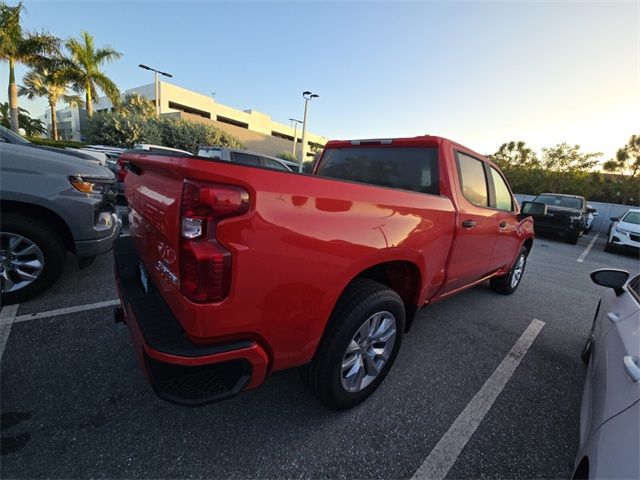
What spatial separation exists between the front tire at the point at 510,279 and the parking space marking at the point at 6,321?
564cm

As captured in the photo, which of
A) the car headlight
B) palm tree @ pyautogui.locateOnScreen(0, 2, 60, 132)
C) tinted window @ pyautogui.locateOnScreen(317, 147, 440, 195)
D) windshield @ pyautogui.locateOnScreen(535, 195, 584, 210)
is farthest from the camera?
palm tree @ pyautogui.locateOnScreen(0, 2, 60, 132)

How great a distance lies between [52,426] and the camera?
69.2 inches

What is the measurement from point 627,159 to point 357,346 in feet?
131

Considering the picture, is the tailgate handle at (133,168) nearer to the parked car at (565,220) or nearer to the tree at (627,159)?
the parked car at (565,220)

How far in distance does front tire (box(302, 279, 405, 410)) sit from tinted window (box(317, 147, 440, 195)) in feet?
3.72

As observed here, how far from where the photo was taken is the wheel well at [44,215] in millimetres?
2844

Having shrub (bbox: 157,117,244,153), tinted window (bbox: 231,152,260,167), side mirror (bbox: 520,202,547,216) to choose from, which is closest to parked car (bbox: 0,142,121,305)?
side mirror (bbox: 520,202,547,216)

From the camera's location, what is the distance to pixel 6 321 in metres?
2.66

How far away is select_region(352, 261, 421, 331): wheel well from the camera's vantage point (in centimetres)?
228

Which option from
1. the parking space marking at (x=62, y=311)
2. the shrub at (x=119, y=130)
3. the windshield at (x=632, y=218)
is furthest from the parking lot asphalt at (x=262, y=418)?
the shrub at (x=119, y=130)

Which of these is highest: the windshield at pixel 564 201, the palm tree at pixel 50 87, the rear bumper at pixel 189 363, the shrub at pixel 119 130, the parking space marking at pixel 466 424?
the palm tree at pixel 50 87

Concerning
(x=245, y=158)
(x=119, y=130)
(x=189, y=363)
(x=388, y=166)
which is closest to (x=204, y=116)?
(x=119, y=130)

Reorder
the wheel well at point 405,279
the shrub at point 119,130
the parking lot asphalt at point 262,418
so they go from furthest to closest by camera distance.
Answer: the shrub at point 119,130 → the wheel well at point 405,279 → the parking lot asphalt at point 262,418

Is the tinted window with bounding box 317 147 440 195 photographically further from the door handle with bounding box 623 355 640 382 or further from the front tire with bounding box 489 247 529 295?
the front tire with bounding box 489 247 529 295
